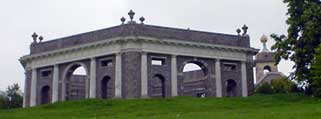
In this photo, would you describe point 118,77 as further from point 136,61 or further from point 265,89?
A: point 265,89

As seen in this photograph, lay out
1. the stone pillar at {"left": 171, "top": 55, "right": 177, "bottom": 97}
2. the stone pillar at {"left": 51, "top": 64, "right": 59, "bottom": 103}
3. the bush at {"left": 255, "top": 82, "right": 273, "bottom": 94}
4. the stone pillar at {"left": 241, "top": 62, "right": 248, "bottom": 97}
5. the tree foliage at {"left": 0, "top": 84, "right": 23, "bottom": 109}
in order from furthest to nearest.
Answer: the tree foliage at {"left": 0, "top": 84, "right": 23, "bottom": 109} < the bush at {"left": 255, "top": 82, "right": 273, "bottom": 94} < the stone pillar at {"left": 241, "top": 62, "right": 248, "bottom": 97} < the stone pillar at {"left": 51, "top": 64, "right": 59, "bottom": 103} < the stone pillar at {"left": 171, "top": 55, "right": 177, "bottom": 97}

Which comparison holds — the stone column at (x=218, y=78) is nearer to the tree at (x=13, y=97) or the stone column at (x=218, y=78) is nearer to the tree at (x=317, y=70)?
the tree at (x=317, y=70)

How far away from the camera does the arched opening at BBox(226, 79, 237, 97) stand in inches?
2488

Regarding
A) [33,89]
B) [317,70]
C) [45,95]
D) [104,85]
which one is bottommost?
[45,95]

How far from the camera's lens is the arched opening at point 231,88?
63.2 metres

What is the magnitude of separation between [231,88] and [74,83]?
18.0 metres

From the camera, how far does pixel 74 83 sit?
70.1 metres

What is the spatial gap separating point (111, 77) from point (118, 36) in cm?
400

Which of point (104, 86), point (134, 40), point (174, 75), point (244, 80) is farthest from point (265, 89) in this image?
point (134, 40)

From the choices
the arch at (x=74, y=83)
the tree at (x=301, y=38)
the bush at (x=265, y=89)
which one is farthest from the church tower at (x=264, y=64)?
the tree at (x=301, y=38)

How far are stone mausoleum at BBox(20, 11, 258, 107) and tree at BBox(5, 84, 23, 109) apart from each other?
9.05 metres

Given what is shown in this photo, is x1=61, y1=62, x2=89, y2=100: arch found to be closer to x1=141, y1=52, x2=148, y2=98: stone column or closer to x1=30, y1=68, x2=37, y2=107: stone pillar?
x1=30, y1=68, x2=37, y2=107: stone pillar

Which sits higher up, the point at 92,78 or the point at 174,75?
the point at 174,75

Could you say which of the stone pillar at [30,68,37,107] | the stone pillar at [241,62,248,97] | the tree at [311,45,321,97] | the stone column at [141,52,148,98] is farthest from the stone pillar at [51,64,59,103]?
→ the tree at [311,45,321,97]
